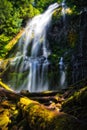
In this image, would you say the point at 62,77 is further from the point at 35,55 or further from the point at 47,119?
the point at 47,119

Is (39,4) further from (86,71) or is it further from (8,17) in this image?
(86,71)

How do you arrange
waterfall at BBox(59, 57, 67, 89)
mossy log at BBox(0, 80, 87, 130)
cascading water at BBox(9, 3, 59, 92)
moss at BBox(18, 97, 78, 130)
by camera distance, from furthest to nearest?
cascading water at BBox(9, 3, 59, 92), waterfall at BBox(59, 57, 67, 89), mossy log at BBox(0, 80, 87, 130), moss at BBox(18, 97, 78, 130)

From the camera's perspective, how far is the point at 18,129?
24.4 feet

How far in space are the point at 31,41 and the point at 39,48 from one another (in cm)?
189

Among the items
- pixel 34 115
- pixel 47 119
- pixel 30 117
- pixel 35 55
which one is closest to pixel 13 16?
pixel 35 55

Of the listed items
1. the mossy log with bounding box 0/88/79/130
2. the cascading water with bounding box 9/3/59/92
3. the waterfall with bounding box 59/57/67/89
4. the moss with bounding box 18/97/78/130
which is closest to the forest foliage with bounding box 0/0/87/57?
the cascading water with bounding box 9/3/59/92

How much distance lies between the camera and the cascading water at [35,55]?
79.0 ft

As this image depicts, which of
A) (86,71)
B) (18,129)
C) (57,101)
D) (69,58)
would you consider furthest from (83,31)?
(18,129)

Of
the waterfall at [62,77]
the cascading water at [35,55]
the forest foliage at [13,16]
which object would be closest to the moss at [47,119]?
the waterfall at [62,77]

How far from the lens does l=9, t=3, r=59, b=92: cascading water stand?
79.0 feet

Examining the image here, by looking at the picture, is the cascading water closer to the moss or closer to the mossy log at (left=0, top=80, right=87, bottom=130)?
the mossy log at (left=0, top=80, right=87, bottom=130)

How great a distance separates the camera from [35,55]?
88.7ft

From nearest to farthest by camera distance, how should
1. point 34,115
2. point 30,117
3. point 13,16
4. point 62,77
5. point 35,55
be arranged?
1. point 34,115
2. point 30,117
3. point 62,77
4. point 35,55
5. point 13,16

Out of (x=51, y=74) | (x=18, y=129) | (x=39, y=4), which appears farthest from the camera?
(x=39, y=4)
